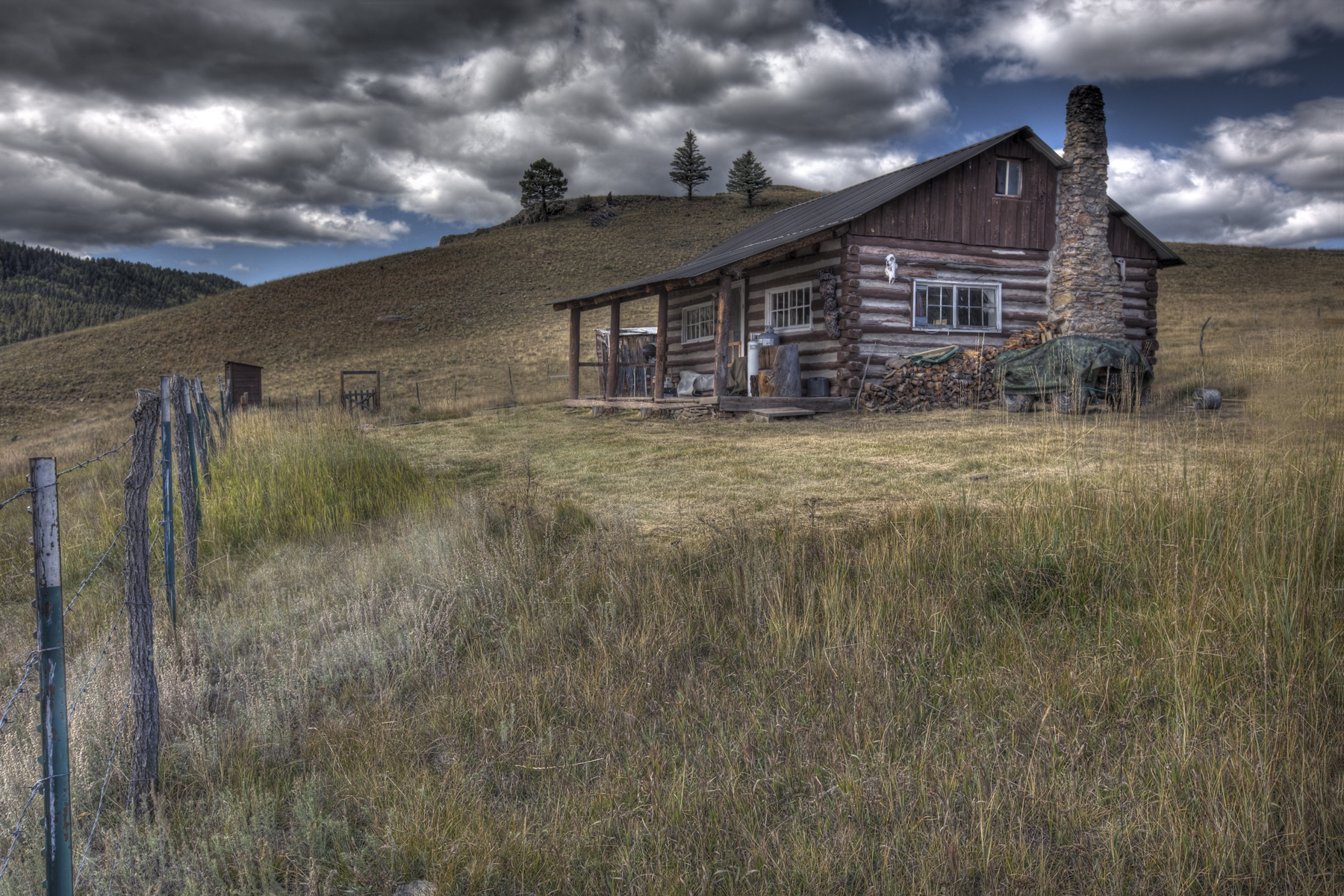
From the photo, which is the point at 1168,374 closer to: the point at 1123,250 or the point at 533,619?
the point at 1123,250

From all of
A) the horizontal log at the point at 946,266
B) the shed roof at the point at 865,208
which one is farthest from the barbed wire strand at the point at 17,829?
the horizontal log at the point at 946,266

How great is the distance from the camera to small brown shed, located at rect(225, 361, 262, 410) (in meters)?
22.5

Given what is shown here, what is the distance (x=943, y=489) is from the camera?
731 centimetres

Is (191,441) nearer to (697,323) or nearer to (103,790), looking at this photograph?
(103,790)

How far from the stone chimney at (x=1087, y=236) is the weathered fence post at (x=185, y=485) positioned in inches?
605

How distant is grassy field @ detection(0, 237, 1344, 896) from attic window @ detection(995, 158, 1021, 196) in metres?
12.3

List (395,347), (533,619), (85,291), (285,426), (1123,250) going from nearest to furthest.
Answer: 1. (533,619)
2. (285,426)
3. (1123,250)
4. (395,347)
5. (85,291)

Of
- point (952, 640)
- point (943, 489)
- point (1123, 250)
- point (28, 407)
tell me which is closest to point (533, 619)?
point (952, 640)

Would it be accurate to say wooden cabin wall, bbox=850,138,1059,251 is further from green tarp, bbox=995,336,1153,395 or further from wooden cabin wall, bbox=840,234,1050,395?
green tarp, bbox=995,336,1153,395

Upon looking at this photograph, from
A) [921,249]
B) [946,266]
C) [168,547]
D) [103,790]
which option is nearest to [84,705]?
[103,790]

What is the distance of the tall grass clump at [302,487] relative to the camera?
685 cm

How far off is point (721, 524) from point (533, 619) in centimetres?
213

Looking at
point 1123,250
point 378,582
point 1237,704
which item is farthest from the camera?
point 1123,250

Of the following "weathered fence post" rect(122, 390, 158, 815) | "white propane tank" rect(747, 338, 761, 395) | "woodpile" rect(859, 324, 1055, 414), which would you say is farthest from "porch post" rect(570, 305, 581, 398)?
"weathered fence post" rect(122, 390, 158, 815)
